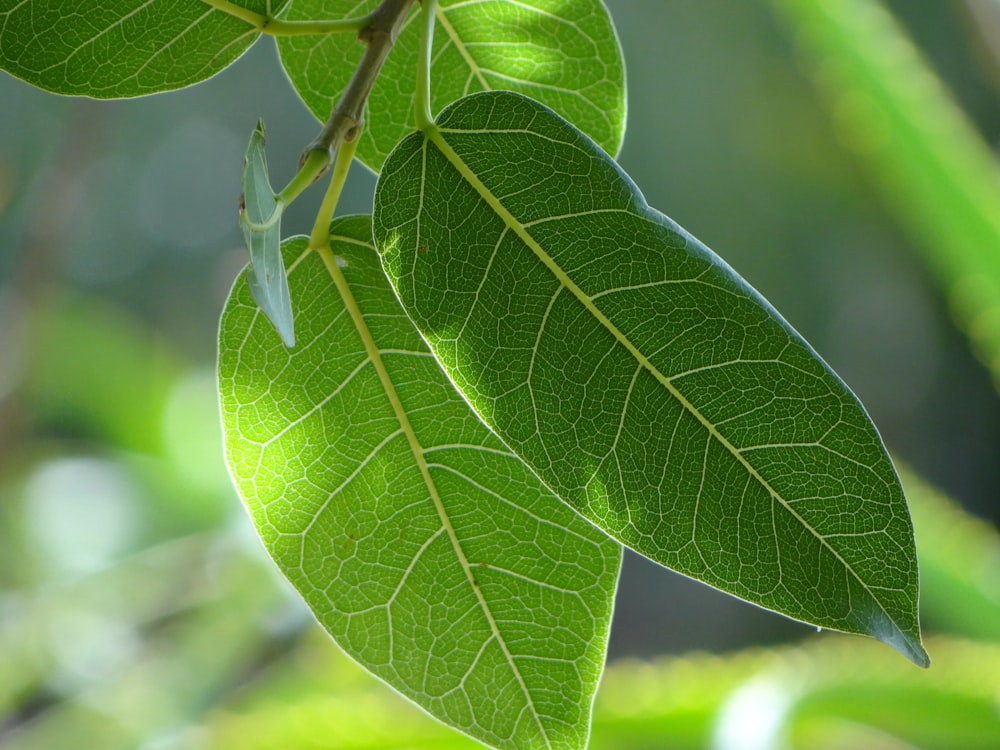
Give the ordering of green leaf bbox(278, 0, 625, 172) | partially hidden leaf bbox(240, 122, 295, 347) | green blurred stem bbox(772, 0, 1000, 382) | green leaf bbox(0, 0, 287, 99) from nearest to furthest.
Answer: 1. partially hidden leaf bbox(240, 122, 295, 347)
2. green leaf bbox(0, 0, 287, 99)
3. green leaf bbox(278, 0, 625, 172)
4. green blurred stem bbox(772, 0, 1000, 382)

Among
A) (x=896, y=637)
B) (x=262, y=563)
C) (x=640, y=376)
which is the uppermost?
(x=262, y=563)

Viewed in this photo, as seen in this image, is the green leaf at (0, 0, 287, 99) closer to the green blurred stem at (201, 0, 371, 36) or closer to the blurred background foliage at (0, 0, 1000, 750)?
the green blurred stem at (201, 0, 371, 36)

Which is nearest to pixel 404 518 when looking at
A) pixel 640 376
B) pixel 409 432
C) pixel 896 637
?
pixel 409 432

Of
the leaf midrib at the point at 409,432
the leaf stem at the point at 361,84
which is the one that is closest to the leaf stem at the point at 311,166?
the leaf stem at the point at 361,84

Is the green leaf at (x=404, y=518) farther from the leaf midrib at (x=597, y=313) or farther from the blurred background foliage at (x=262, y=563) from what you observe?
the blurred background foliage at (x=262, y=563)

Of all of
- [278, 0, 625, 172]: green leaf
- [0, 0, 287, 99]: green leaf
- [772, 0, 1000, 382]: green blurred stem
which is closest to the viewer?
[0, 0, 287, 99]: green leaf

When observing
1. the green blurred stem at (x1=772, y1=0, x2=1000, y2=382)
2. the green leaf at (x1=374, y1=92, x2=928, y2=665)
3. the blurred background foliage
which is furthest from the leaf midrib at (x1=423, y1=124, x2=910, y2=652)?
the green blurred stem at (x1=772, y1=0, x2=1000, y2=382)

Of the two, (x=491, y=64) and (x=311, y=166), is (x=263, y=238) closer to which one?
(x=311, y=166)
